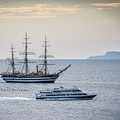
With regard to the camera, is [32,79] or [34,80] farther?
[32,79]

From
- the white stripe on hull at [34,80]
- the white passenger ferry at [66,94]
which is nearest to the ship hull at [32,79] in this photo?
the white stripe on hull at [34,80]

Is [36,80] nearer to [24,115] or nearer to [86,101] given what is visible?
[86,101]

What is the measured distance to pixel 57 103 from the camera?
9188 centimetres

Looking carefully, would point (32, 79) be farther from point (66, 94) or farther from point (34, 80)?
point (66, 94)

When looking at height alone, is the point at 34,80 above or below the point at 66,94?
below

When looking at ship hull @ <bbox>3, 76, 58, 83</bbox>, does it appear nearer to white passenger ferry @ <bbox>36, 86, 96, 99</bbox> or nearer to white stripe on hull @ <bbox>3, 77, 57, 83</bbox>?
white stripe on hull @ <bbox>3, 77, 57, 83</bbox>

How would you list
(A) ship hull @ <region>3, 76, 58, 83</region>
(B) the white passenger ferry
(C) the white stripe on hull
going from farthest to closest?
1. (A) ship hull @ <region>3, 76, 58, 83</region>
2. (C) the white stripe on hull
3. (B) the white passenger ferry

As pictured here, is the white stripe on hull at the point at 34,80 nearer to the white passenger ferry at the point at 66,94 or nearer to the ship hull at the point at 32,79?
the ship hull at the point at 32,79

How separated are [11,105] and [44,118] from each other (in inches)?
613

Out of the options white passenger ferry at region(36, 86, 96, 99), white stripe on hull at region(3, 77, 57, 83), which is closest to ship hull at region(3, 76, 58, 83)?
white stripe on hull at region(3, 77, 57, 83)

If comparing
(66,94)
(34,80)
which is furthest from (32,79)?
(66,94)

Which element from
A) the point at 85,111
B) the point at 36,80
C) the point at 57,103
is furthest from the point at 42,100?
the point at 36,80

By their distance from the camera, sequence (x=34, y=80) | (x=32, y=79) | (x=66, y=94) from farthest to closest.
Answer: (x=32, y=79)
(x=34, y=80)
(x=66, y=94)

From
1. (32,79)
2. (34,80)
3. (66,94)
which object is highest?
(66,94)
